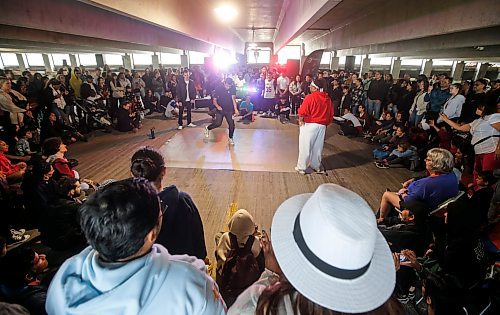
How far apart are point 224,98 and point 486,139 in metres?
Answer: 4.81

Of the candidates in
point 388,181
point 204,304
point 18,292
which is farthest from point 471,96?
point 18,292

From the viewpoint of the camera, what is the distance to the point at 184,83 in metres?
7.48

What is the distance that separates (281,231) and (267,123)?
25.0ft

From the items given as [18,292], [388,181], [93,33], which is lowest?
[388,181]

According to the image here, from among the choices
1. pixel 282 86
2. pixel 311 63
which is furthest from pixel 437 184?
pixel 311 63

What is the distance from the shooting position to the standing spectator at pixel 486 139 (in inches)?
143

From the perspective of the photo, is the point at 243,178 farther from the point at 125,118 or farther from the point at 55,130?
the point at 55,130

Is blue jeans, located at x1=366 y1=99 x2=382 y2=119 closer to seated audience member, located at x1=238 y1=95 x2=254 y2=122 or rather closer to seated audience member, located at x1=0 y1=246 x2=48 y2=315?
seated audience member, located at x1=238 y1=95 x2=254 y2=122

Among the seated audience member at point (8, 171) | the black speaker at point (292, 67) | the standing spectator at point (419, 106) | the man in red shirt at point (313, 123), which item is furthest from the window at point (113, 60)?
the standing spectator at point (419, 106)

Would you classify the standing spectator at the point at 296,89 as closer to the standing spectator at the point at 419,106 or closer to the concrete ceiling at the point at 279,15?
the concrete ceiling at the point at 279,15

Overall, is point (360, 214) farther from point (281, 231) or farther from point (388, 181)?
point (388, 181)

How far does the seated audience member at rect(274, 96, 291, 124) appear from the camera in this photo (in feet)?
29.9

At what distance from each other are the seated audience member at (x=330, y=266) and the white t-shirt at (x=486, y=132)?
13.2ft

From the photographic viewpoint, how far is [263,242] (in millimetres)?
1662
